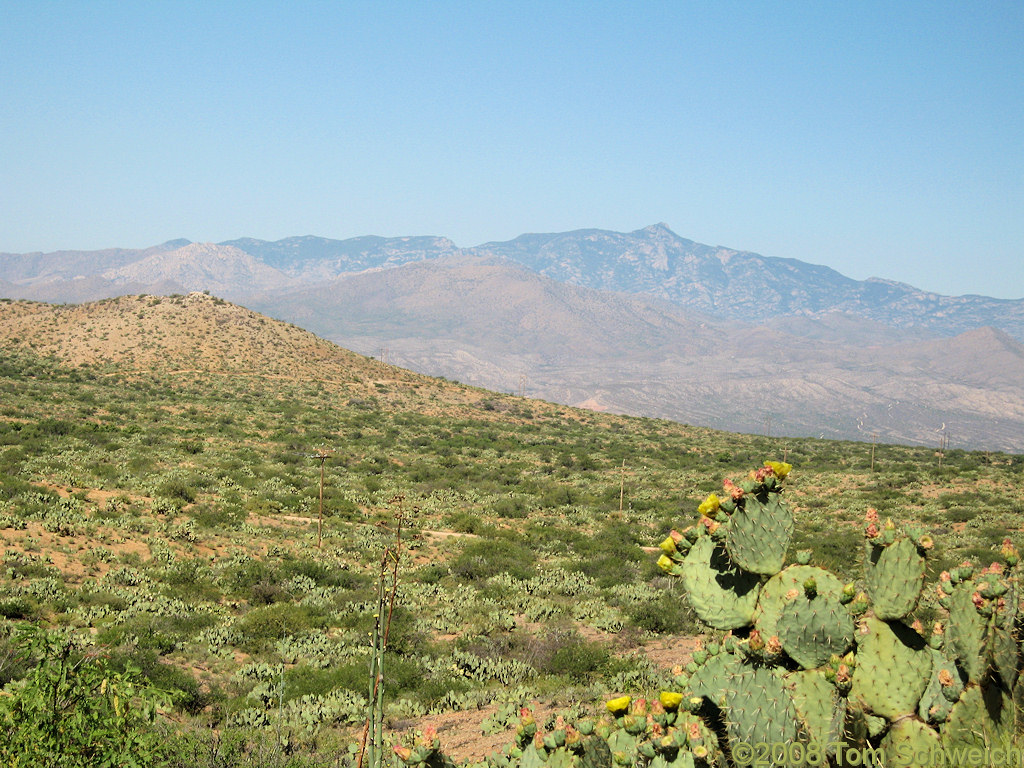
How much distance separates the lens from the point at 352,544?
18.2 m

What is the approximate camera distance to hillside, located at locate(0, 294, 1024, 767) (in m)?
9.81

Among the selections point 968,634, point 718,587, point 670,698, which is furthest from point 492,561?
point 670,698

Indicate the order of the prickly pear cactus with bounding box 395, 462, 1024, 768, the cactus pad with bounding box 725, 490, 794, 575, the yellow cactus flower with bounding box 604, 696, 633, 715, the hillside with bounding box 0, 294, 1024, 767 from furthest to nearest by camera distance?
the hillside with bounding box 0, 294, 1024, 767
the cactus pad with bounding box 725, 490, 794, 575
the prickly pear cactus with bounding box 395, 462, 1024, 768
the yellow cactus flower with bounding box 604, 696, 633, 715

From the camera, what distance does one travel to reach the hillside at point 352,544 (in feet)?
32.2

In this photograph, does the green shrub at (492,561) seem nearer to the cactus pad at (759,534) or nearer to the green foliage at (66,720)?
the green foliage at (66,720)

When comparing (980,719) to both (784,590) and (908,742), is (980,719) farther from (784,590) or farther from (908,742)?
(784,590)

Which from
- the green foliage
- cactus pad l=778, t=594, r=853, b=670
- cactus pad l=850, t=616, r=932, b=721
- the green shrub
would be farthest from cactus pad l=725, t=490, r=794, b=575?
the green shrub

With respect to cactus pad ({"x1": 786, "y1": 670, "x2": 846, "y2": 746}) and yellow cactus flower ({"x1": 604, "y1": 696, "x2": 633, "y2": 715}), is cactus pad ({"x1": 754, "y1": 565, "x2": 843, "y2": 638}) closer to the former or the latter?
cactus pad ({"x1": 786, "y1": 670, "x2": 846, "y2": 746})

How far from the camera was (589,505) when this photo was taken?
2661cm

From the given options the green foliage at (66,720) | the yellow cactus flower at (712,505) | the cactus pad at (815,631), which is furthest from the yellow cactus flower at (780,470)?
the green foliage at (66,720)

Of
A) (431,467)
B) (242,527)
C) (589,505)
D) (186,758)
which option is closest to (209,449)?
(431,467)

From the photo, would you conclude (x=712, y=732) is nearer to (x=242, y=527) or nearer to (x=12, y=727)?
(x=12, y=727)

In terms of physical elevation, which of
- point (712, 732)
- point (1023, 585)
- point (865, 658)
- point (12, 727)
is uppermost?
point (1023, 585)

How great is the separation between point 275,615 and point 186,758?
6.38 meters
